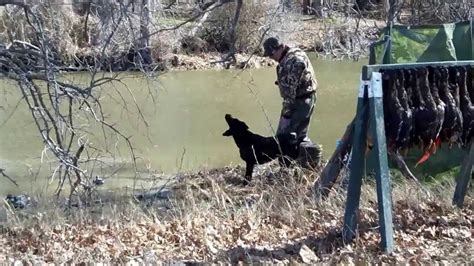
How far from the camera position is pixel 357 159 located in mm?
6121

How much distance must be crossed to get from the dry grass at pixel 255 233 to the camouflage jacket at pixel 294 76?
2231mm

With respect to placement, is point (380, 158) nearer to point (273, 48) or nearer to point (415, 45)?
point (415, 45)

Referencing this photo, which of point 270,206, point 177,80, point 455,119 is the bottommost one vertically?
point 177,80

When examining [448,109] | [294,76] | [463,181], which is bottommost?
[463,181]

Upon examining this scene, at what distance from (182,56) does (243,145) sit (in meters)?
20.5

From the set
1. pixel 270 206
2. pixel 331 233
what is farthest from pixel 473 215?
pixel 270 206

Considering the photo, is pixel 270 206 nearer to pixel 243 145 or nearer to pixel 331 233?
pixel 331 233

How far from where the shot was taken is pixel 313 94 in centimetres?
1082

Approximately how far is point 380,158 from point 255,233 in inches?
48.9

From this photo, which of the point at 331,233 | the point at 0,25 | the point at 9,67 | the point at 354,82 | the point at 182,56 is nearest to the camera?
the point at 331,233

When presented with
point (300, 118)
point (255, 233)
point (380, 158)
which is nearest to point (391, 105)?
point (380, 158)

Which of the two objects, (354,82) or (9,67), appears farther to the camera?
(354,82)

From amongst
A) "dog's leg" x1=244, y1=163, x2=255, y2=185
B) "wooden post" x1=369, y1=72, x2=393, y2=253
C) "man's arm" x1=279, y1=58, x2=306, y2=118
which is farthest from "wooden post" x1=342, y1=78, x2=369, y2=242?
"dog's leg" x1=244, y1=163, x2=255, y2=185

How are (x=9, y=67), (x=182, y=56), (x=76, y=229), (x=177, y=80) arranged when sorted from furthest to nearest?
(x=182, y=56) → (x=177, y=80) → (x=9, y=67) → (x=76, y=229)
